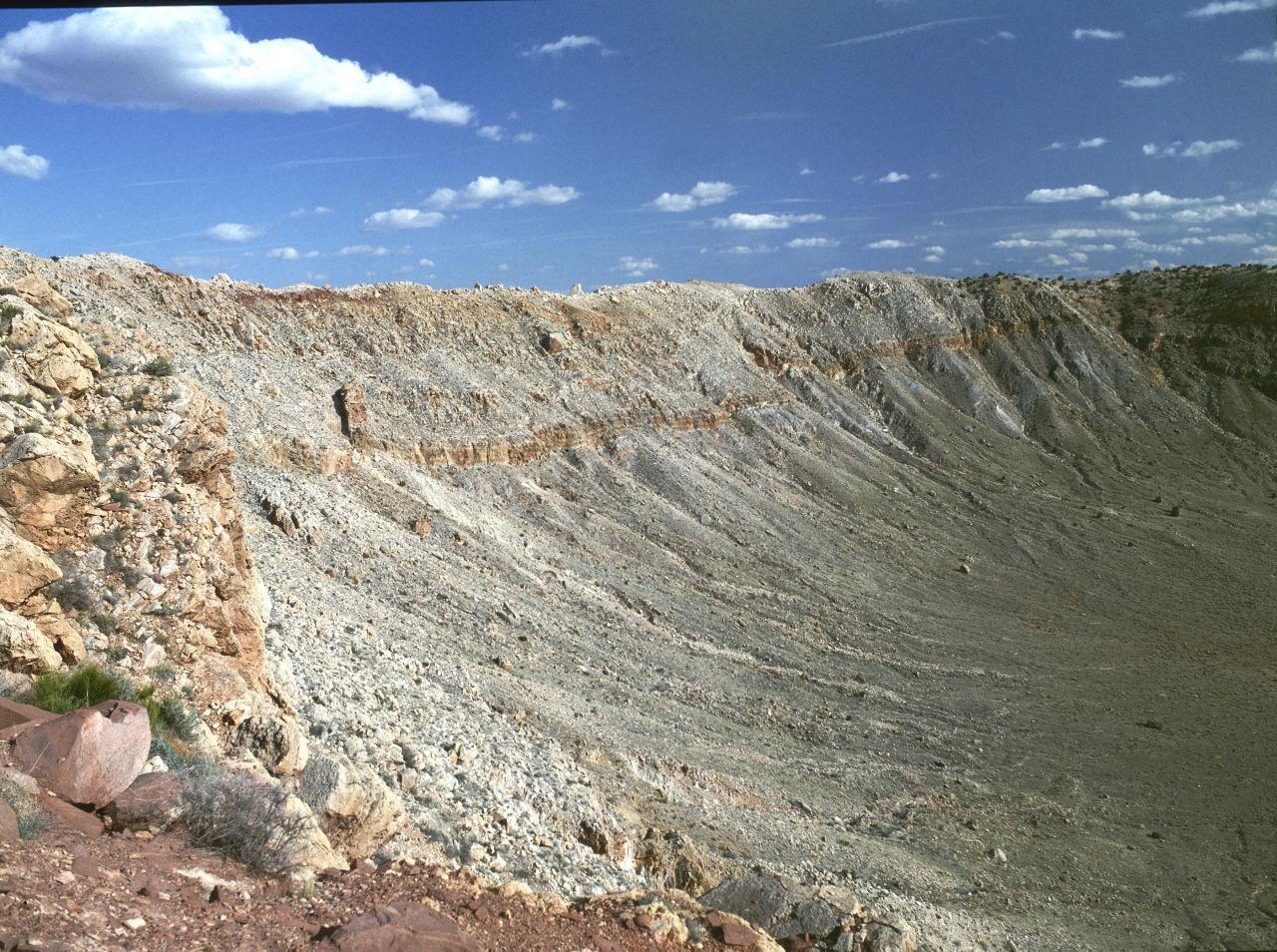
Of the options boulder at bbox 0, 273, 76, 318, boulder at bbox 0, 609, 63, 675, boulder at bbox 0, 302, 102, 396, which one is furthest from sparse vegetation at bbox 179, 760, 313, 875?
boulder at bbox 0, 273, 76, 318

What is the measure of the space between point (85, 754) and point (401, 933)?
2.56 m

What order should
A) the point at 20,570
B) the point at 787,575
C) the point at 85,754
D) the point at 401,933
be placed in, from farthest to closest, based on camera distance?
the point at 787,575, the point at 20,570, the point at 85,754, the point at 401,933

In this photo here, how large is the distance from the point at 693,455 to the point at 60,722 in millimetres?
34964

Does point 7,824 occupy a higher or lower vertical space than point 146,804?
higher

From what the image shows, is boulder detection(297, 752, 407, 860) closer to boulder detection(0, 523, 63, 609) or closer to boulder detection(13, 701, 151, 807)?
boulder detection(13, 701, 151, 807)

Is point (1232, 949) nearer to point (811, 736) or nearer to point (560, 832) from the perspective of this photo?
point (811, 736)

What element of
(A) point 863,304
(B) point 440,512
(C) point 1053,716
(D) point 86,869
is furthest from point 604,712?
(A) point 863,304

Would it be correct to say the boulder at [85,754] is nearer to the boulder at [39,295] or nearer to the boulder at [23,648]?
the boulder at [23,648]

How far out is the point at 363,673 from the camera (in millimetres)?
15680

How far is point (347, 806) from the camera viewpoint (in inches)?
336

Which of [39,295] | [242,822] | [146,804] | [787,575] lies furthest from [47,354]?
[787,575]

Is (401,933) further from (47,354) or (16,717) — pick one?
(47,354)

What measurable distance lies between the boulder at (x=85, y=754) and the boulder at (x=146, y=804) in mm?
74

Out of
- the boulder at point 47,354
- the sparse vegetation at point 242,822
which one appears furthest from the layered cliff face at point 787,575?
the sparse vegetation at point 242,822
